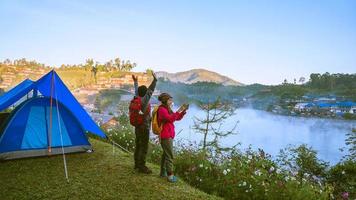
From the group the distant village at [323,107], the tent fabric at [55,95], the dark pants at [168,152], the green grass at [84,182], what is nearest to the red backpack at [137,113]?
the dark pants at [168,152]

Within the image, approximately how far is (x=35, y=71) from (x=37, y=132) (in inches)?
3944

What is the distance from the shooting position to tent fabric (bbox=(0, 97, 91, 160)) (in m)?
7.04

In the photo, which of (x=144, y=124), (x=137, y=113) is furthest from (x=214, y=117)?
(x=137, y=113)

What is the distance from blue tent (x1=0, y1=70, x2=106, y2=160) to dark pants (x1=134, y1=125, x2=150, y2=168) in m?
1.93

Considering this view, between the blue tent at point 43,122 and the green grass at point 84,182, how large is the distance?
0.34m

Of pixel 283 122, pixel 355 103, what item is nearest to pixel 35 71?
pixel 283 122

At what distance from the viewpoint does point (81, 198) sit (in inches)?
193

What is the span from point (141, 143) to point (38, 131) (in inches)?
117

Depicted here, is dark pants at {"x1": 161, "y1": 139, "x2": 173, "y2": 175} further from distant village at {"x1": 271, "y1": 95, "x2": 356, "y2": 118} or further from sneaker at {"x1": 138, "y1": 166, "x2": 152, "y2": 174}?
distant village at {"x1": 271, "y1": 95, "x2": 356, "y2": 118}

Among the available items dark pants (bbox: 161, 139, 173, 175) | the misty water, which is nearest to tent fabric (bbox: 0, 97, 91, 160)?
dark pants (bbox: 161, 139, 173, 175)

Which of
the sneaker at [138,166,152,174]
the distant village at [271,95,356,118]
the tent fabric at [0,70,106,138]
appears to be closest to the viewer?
the sneaker at [138,166,152,174]

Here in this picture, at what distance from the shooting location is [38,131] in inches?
290

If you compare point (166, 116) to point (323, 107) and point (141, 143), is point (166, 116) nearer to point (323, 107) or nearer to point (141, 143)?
point (141, 143)

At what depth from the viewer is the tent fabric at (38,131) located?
7043mm
